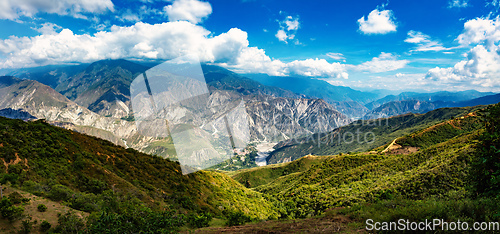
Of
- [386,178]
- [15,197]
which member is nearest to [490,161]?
[386,178]

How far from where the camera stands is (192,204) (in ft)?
68.3

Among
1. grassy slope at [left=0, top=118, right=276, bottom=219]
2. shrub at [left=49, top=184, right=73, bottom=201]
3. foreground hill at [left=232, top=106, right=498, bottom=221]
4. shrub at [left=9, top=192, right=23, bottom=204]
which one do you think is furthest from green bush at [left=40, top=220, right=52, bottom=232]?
foreground hill at [left=232, top=106, right=498, bottom=221]

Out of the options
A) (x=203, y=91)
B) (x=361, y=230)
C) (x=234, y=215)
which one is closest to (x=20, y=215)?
(x=203, y=91)

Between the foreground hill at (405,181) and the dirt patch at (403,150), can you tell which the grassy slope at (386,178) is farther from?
the dirt patch at (403,150)

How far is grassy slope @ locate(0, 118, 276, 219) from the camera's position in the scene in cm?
1476

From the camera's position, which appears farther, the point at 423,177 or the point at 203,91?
the point at 423,177

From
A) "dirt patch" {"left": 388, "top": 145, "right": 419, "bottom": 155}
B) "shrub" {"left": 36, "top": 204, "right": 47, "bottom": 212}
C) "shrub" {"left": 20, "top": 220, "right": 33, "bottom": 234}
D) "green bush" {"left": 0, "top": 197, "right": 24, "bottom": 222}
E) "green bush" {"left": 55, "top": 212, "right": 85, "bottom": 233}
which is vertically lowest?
"dirt patch" {"left": 388, "top": 145, "right": 419, "bottom": 155}

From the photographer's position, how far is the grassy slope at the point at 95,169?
1476 cm

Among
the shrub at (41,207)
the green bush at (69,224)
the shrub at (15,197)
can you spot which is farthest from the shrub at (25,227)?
the shrub at (15,197)

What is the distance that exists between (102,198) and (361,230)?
15.9 meters

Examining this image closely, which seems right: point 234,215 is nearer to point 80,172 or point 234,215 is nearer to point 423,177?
point 80,172

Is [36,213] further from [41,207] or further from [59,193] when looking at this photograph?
[59,193]

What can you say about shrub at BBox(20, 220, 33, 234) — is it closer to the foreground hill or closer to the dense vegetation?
the dense vegetation

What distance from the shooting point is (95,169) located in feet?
59.1
